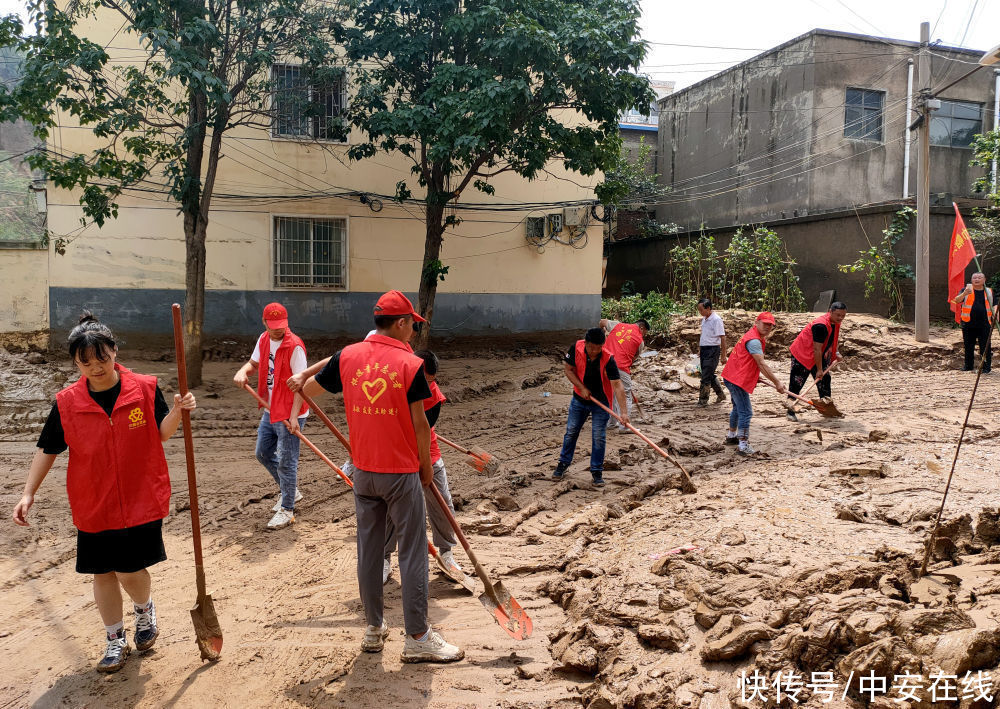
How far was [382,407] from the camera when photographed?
3.70 m

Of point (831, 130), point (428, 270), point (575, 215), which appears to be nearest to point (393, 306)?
point (428, 270)

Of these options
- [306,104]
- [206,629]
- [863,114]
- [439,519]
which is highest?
[863,114]

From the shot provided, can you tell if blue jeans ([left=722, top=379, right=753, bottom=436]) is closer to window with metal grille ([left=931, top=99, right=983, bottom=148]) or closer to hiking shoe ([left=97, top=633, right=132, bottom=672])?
hiking shoe ([left=97, top=633, right=132, bottom=672])

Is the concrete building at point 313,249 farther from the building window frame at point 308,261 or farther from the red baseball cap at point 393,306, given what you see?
the red baseball cap at point 393,306

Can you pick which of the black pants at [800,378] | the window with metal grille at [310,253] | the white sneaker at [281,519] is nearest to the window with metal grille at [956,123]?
the black pants at [800,378]

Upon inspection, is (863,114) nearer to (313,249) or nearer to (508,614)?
(313,249)

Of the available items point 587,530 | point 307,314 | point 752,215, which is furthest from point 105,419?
point 752,215

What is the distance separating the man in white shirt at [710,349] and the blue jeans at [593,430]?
388cm

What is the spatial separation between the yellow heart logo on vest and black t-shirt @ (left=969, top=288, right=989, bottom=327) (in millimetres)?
11421

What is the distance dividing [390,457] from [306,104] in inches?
381

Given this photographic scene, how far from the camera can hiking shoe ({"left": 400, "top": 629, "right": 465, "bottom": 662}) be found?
383 cm

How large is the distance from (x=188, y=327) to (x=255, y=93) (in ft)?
12.3

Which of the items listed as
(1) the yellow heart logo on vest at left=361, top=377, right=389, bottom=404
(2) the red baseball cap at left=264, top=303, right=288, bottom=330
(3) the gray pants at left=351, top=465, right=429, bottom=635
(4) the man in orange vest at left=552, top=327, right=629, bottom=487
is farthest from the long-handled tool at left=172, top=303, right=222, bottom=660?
(4) the man in orange vest at left=552, top=327, right=629, bottom=487

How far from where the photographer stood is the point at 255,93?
36.8ft
